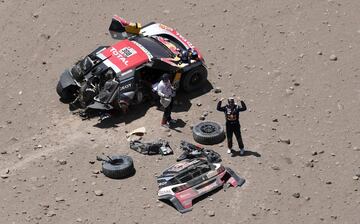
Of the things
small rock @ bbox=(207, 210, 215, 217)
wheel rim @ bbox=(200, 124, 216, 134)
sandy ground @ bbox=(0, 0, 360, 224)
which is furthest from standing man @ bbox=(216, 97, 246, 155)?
small rock @ bbox=(207, 210, 215, 217)

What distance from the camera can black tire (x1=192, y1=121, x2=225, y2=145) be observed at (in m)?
18.5

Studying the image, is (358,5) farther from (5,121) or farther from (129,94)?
(5,121)

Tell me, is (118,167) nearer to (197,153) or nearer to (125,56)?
(197,153)

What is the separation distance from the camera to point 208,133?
61.2 feet

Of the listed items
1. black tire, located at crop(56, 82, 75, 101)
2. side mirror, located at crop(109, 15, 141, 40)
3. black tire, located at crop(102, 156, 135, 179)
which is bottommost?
black tire, located at crop(102, 156, 135, 179)

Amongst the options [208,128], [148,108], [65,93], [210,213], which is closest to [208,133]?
[208,128]

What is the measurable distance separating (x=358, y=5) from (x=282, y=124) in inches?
278

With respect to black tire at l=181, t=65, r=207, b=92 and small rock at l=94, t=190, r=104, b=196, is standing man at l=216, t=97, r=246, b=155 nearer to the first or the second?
black tire at l=181, t=65, r=207, b=92

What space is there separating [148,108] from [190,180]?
4.23m

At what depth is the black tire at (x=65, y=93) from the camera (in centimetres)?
2081

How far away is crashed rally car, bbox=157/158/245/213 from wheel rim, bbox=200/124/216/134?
158 cm

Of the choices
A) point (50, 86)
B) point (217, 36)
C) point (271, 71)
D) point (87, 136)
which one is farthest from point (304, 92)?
point (50, 86)

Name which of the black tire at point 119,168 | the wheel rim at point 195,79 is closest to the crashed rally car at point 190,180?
the black tire at point 119,168

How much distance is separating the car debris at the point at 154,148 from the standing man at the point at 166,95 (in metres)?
1.09
